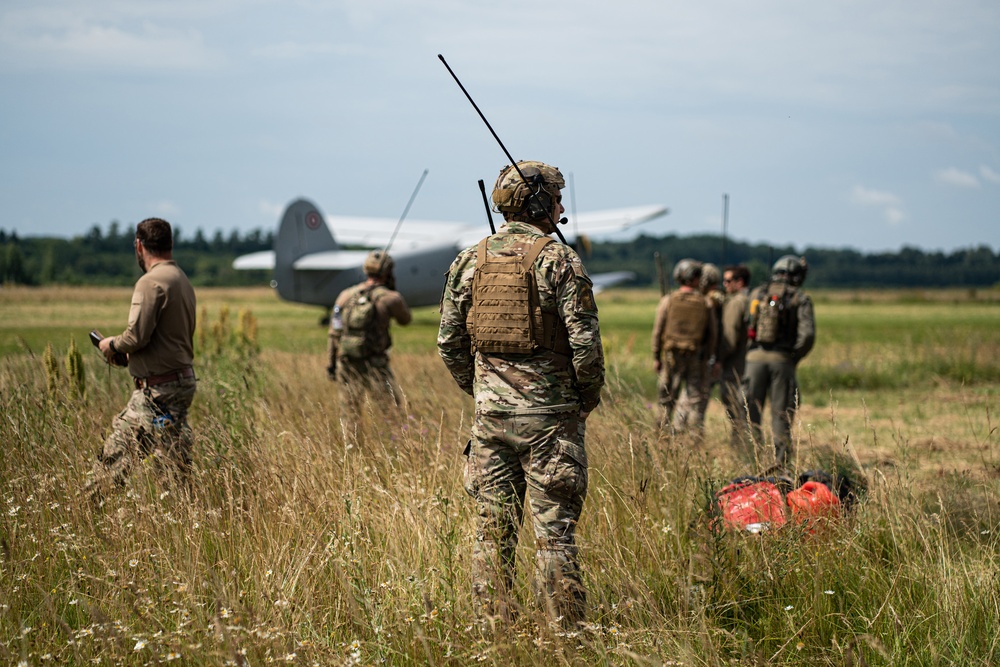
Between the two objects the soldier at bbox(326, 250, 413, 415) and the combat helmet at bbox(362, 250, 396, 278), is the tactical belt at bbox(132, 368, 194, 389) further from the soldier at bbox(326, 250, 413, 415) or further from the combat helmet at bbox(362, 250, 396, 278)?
the combat helmet at bbox(362, 250, 396, 278)

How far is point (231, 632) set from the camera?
311 cm

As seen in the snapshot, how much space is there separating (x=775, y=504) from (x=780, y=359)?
13.2ft

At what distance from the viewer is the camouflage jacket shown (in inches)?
147

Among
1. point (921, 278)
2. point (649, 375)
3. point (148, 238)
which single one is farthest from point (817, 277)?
point (148, 238)

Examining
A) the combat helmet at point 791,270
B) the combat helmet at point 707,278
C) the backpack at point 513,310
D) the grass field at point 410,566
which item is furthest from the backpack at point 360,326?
the backpack at point 513,310

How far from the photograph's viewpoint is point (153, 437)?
538 centimetres

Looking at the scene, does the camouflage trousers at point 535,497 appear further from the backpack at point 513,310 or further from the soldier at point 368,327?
the soldier at point 368,327

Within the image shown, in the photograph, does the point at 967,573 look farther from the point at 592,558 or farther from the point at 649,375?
the point at 649,375

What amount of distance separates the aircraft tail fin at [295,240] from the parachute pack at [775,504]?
29.0 metres

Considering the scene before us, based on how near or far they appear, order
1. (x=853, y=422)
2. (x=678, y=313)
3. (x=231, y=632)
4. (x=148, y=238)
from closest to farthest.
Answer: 1. (x=231, y=632)
2. (x=148, y=238)
3. (x=678, y=313)
4. (x=853, y=422)

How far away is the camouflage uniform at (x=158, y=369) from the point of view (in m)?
5.31

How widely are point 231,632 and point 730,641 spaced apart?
72.6 inches

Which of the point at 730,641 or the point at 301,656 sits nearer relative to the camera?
the point at 301,656

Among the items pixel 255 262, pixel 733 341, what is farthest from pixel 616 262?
pixel 733 341
